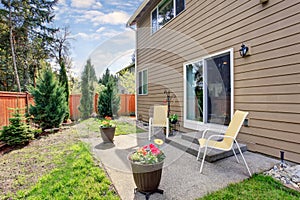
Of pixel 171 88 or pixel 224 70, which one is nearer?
pixel 224 70

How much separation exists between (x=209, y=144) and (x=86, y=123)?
5921 mm

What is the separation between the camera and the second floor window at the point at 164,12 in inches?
214

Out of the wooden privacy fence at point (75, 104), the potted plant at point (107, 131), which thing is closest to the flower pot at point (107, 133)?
the potted plant at point (107, 131)

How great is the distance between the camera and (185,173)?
257 cm

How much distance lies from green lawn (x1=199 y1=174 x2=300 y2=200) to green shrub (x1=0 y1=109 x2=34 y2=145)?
4.68 m

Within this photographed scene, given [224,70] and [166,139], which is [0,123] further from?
[224,70]

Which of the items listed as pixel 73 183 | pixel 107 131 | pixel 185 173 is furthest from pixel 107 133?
pixel 185 173

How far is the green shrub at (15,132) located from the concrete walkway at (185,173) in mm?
2318

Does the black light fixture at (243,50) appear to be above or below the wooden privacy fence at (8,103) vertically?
above

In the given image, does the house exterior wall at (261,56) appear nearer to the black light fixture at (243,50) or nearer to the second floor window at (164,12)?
the black light fixture at (243,50)

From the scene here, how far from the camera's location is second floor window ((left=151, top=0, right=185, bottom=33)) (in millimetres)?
5434

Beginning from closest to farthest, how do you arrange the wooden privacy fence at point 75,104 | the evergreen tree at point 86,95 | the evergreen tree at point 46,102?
the evergreen tree at point 46,102 → the evergreen tree at point 86,95 → the wooden privacy fence at point 75,104

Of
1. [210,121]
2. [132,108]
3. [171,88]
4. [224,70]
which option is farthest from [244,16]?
[132,108]

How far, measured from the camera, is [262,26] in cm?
302
